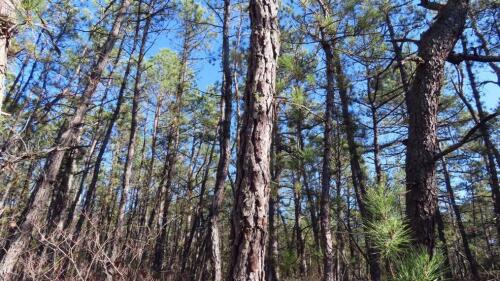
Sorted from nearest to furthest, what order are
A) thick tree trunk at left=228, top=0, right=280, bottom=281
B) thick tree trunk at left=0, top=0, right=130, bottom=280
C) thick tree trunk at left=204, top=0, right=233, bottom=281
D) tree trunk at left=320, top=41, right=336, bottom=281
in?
thick tree trunk at left=228, top=0, right=280, bottom=281, tree trunk at left=320, top=41, right=336, bottom=281, thick tree trunk at left=0, top=0, right=130, bottom=280, thick tree trunk at left=204, top=0, right=233, bottom=281

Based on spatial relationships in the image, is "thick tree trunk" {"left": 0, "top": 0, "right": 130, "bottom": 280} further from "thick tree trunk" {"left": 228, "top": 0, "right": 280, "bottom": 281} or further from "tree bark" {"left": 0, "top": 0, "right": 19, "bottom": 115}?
"thick tree trunk" {"left": 228, "top": 0, "right": 280, "bottom": 281}

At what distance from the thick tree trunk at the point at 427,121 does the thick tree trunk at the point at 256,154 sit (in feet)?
2.79

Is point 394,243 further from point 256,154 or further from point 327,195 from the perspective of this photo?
point 327,195

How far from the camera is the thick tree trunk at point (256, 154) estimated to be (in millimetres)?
1999

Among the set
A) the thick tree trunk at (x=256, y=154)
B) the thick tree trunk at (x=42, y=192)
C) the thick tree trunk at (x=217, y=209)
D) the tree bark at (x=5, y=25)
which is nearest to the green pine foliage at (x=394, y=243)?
the thick tree trunk at (x=256, y=154)

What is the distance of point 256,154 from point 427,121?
111 centimetres

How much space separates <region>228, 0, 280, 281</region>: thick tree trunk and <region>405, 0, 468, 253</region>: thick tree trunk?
85 centimetres

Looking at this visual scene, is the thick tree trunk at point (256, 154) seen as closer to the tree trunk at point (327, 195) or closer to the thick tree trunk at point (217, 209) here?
the tree trunk at point (327, 195)

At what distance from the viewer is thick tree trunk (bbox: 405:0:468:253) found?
209 centimetres

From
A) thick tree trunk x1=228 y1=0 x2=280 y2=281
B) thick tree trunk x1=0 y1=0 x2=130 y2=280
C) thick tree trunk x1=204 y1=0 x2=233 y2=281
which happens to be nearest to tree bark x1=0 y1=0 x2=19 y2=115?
thick tree trunk x1=228 y1=0 x2=280 y2=281

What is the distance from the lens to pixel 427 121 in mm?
2287

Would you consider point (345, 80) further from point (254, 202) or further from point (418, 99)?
point (254, 202)

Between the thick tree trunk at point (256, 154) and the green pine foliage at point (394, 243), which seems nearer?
the green pine foliage at point (394, 243)

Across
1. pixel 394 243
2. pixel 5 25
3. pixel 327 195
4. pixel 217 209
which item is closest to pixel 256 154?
pixel 394 243
